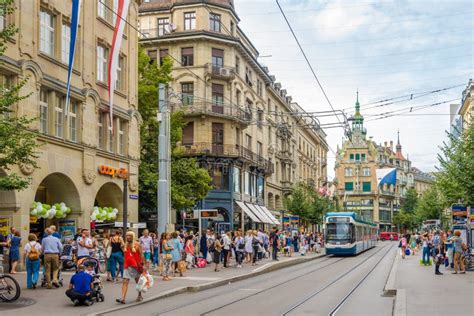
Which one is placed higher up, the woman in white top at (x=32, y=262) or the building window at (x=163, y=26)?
the building window at (x=163, y=26)

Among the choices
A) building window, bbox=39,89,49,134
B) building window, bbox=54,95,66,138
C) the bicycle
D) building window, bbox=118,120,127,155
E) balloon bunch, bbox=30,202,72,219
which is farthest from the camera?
building window, bbox=118,120,127,155

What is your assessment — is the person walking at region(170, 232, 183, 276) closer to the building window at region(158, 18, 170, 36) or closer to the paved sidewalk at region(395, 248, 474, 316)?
the paved sidewalk at region(395, 248, 474, 316)

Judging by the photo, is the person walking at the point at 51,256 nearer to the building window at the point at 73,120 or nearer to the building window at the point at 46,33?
the building window at the point at 46,33

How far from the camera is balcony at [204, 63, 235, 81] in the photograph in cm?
5459

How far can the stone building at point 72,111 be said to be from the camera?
24.7 meters

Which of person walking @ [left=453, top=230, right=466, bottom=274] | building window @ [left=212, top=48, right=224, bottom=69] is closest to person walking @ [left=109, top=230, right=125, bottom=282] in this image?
person walking @ [left=453, top=230, right=466, bottom=274]

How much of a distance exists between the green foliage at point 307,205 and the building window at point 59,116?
4087 cm

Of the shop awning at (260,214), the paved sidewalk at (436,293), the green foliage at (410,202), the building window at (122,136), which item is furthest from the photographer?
the green foliage at (410,202)

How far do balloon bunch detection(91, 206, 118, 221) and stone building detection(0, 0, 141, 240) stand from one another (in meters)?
0.36

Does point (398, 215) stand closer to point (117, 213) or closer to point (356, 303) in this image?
point (117, 213)

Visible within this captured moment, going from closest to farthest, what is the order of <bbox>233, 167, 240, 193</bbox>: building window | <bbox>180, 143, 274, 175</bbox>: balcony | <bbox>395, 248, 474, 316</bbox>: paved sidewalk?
<bbox>395, 248, 474, 316</bbox>: paved sidewalk
<bbox>180, 143, 274, 175</bbox>: balcony
<bbox>233, 167, 240, 193</bbox>: building window

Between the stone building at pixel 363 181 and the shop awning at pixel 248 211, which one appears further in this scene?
the stone building at pixel 363 181

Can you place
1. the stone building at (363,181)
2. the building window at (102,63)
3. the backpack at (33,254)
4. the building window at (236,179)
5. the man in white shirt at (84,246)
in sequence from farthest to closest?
the stone building at (363,181) → the building window at (236,179) → the building window at (102,63) → the man in white shirt at (84,246) → the backpack at (33,254)

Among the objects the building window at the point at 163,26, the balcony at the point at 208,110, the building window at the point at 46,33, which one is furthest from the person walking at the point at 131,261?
the building window at the point at 163,26
